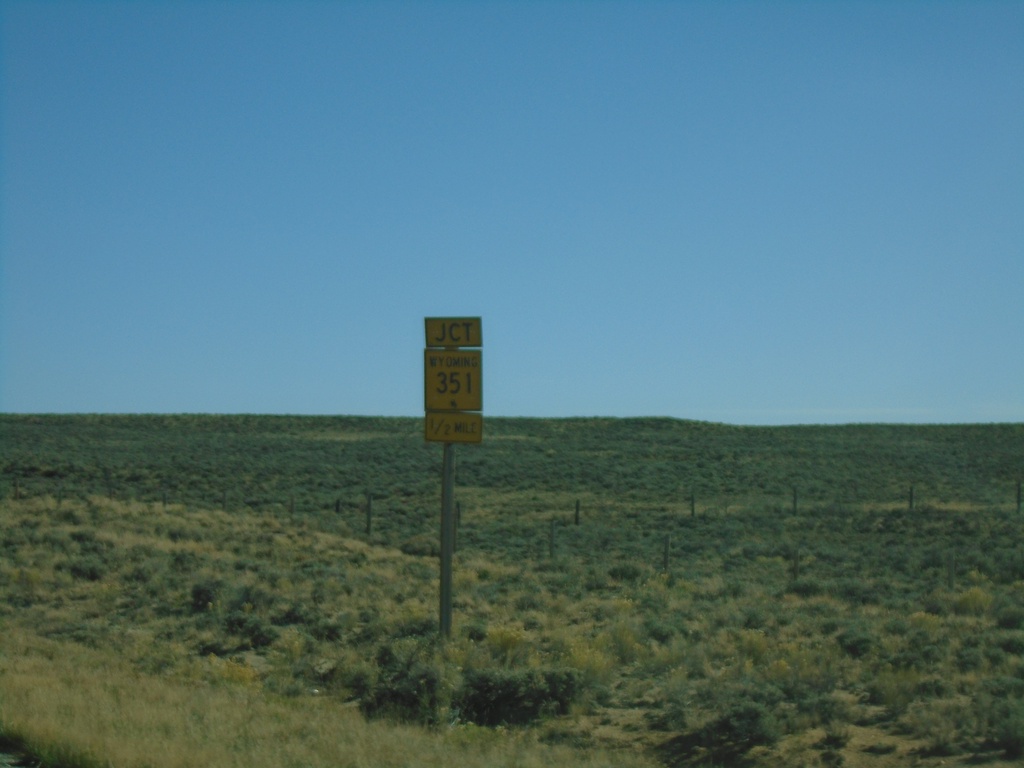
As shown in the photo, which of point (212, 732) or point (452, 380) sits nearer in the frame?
point (212, 732)

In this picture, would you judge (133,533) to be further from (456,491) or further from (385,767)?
(456,491)

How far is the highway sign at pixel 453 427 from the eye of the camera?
38.8ft

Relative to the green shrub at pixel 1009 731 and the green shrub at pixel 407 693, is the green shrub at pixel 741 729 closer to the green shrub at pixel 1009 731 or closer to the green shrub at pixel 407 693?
the green shrub at pixel 1009 731

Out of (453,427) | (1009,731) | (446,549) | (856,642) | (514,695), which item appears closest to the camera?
(1009,731)

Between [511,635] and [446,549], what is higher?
[446,549]

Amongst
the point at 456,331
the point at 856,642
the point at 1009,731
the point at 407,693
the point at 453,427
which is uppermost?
the point at 456,331

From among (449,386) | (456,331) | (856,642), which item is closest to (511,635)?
(449,386)

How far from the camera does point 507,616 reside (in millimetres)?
14953

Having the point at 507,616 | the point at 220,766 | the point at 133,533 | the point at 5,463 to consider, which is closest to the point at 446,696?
the point at 220,766

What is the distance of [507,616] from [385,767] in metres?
8.22

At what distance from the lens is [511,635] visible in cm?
1218

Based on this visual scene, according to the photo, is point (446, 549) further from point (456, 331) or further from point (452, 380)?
point (456, 331)

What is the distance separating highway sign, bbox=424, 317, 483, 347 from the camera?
1191 cm

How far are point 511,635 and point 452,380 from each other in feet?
10.7
